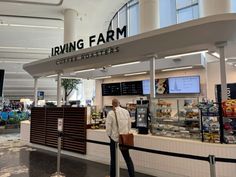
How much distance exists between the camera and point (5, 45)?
492 inches

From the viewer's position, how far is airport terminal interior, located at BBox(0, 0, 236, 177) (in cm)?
450

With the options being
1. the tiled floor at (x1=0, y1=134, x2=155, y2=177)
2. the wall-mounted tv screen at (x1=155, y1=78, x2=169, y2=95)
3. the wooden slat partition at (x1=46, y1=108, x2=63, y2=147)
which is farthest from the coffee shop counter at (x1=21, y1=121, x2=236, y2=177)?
the wall-mounted tv screen at (x1=155, y1=78, x2=169, y2=95)

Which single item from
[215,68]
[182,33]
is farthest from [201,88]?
[182,33]

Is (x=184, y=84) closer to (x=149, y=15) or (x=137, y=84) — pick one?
(x=137, y=84)

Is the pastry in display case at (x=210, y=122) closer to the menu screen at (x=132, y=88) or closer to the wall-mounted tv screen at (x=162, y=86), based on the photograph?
the wall-mounted tv screen at (x=162, y=86)

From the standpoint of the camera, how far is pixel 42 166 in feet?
19.6

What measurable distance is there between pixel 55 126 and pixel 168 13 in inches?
267

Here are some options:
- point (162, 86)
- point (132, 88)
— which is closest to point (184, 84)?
point (162, 86)

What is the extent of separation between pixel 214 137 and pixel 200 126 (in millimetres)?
341

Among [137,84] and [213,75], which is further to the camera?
[137,84]

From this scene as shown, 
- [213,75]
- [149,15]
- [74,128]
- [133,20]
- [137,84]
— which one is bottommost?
[74,128]

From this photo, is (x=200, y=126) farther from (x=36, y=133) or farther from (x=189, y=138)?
(x=36, y=133)

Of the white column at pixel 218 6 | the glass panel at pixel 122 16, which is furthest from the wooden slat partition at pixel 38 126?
the white column at pixel 218 6

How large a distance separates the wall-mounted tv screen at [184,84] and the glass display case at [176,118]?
3.30m
